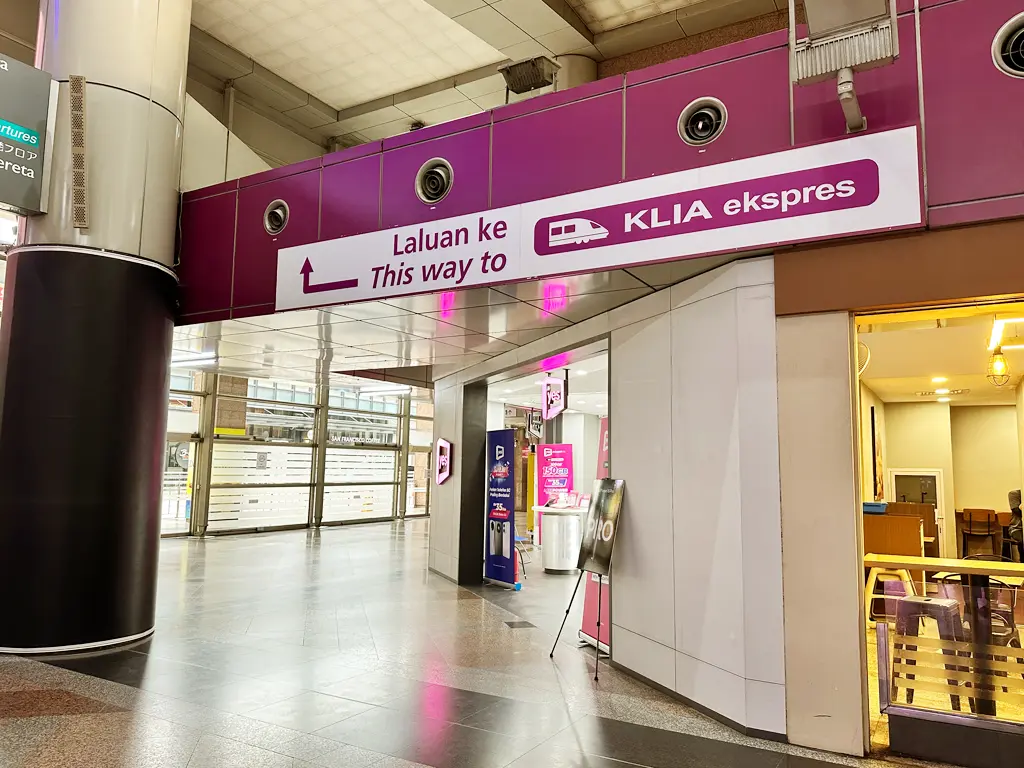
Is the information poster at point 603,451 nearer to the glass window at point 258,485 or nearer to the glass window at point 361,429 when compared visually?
the glass window at point 258,485

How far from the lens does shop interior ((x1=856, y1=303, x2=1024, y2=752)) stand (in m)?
3.72

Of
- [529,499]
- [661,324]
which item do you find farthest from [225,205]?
[529,499]

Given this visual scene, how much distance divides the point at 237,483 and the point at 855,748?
12.4m

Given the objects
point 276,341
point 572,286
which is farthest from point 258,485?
point 572,286

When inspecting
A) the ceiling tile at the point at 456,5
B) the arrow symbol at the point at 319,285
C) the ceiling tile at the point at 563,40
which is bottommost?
the arrow symbol at the point at 319,285

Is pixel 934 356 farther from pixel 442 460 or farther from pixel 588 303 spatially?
pixel 442 460

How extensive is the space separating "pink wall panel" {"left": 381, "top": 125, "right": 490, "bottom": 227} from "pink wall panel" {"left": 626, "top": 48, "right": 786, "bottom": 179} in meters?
1.09

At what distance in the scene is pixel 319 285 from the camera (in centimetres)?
557

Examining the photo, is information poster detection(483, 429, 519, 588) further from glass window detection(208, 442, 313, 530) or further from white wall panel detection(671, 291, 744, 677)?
glass window detection(208, 442, 313, 530)

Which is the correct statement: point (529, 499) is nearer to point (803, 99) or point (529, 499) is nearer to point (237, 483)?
point (237, 483)

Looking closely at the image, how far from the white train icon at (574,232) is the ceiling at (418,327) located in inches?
9.0

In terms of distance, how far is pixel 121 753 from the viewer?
3.51m

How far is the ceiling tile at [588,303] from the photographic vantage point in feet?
16.7

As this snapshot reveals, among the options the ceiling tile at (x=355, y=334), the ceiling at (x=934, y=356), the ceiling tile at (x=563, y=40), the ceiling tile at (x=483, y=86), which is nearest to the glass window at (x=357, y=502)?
the ceiling tile at (x=483, y=86)
